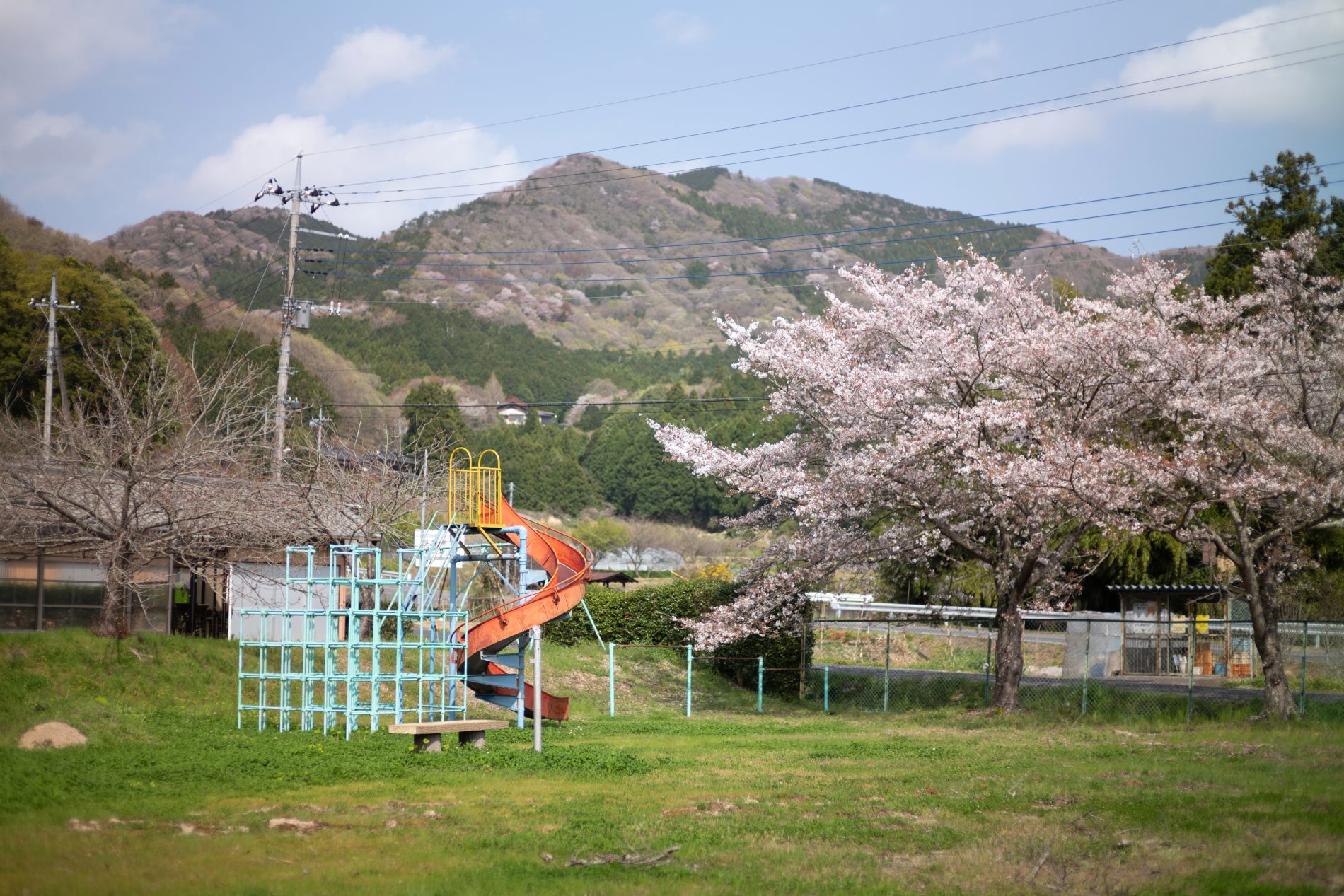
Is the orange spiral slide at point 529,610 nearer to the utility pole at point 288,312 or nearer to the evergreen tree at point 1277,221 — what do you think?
the utility pole at point 288,312

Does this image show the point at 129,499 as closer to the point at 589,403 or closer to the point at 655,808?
A: the point at 655,808

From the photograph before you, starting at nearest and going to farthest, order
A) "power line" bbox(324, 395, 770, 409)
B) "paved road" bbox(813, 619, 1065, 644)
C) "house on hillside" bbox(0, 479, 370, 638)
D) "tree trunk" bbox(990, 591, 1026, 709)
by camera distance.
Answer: "tree trunk" bbox(990, 591, 1026, 709)
"house on hillside" bbox(0, 479, 370, 638)
"paved road" bbox(813, 619, 1065, 644)
"power line" bbox(324, 395, 770, 409)

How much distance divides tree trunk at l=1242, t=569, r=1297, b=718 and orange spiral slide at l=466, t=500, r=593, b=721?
11.2 metres

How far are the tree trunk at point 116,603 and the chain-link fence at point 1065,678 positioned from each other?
30.9ft

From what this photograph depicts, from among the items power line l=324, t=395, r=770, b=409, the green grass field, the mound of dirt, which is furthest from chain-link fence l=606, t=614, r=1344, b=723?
the mound of dirt

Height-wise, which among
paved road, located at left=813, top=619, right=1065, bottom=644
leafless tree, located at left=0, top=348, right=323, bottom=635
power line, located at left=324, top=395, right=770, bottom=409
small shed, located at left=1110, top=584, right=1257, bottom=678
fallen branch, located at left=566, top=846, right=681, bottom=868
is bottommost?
paved road, located at left=813, top=619, right=1065, bottom=644

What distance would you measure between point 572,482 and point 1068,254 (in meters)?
59.8

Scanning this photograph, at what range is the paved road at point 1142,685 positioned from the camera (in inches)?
886

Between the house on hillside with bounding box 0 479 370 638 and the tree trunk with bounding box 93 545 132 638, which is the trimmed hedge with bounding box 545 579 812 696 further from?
the tree trunk with bounding box 93 545 132 638

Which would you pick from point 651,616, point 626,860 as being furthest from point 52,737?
point 651,616

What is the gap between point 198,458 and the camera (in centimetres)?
2078

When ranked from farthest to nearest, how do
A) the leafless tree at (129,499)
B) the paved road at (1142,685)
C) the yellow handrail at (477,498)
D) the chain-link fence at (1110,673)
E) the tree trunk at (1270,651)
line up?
the paved road at (1142,685) < the chain-link fence at (1110,673) < the leafless tree at (129,499) < the yellow handrail at (477,498) < the tree trunk at (1270,651)

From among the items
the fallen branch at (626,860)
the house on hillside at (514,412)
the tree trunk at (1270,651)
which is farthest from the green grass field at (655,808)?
the house on hillside at (514,412)

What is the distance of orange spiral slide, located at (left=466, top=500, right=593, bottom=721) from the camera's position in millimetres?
18266
